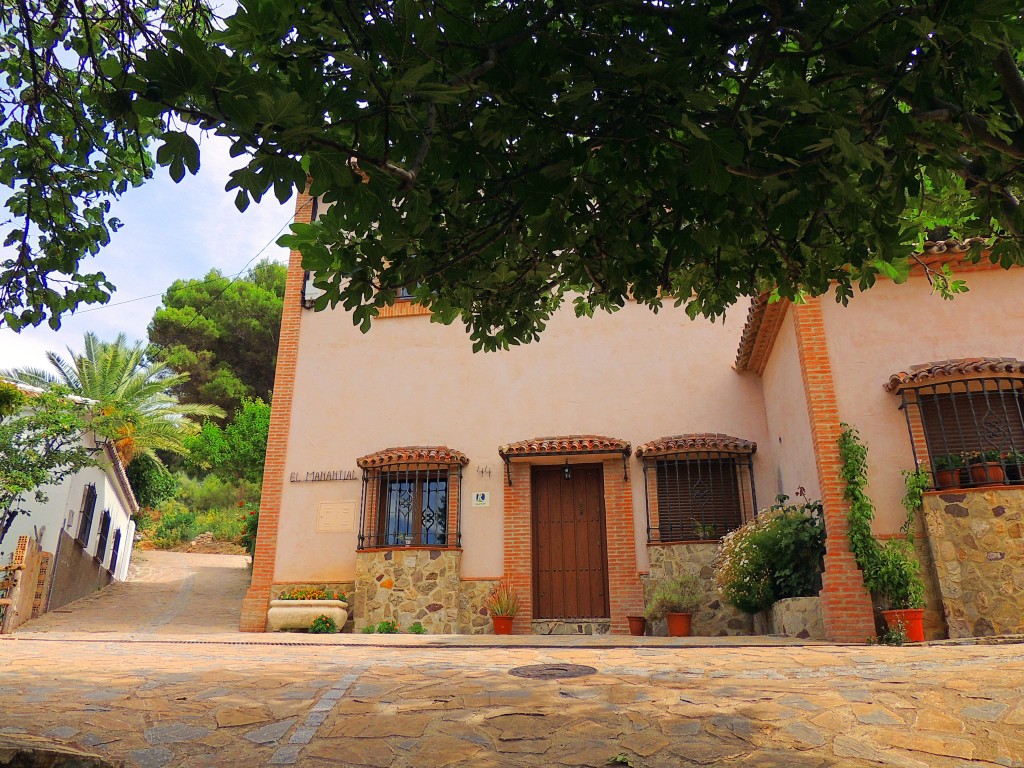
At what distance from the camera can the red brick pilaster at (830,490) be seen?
7.85m

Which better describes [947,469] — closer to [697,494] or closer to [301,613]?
[697,494]

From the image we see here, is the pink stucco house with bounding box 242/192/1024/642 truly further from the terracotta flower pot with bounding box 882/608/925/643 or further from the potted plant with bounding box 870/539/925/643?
the terracotta flower pot with bounding box 882/608/925/643

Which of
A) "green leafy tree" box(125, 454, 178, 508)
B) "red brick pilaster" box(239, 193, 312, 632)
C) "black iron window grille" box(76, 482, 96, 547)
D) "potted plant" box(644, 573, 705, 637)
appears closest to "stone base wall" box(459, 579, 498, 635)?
"potted plant" box(644, 573, 705, 637)

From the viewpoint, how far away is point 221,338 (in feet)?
93.6

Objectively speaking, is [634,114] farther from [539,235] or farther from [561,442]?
[561,442]

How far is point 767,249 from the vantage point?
3.83 metres

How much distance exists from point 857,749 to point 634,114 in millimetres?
3031

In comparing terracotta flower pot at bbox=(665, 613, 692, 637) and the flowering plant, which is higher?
the flowering plant

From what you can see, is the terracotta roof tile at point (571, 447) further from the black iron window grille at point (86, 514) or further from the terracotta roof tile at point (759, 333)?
the black iron window grille at point (86, 514)

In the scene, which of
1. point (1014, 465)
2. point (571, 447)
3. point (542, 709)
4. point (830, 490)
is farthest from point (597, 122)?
point (571, 447)

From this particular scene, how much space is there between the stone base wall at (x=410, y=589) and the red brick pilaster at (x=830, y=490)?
5446mm

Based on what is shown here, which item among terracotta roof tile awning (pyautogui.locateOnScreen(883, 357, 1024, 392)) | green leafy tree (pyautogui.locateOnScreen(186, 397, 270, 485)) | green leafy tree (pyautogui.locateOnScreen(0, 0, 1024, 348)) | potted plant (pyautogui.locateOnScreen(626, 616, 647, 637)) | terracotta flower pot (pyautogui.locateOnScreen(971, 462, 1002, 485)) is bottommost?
potted plant (pyautogui.locateOnScreen(626, 616, 647, 637))

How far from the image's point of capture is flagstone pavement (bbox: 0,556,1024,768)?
3.48 metres

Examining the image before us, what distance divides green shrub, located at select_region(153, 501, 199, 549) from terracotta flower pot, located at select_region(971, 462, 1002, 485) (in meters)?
28.8
